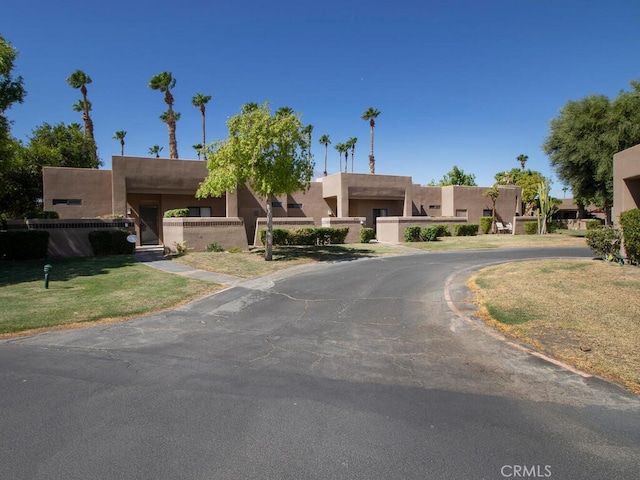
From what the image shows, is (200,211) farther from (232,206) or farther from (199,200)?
(232,206)

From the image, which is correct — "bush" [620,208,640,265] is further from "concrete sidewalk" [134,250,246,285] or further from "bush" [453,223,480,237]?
"bush" [453,223,480,237]

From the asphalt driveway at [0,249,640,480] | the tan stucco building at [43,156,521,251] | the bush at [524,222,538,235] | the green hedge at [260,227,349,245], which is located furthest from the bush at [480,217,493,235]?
the asphalt driveway at [0,249,640,480]

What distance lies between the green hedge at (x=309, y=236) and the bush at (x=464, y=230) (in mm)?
11326

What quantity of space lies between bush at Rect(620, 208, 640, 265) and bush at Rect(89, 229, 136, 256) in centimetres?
2050

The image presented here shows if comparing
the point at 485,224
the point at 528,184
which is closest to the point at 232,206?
the point at 485,224

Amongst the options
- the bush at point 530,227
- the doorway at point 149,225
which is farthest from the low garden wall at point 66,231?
the bush at point 530,227

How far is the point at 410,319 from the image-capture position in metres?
7.88

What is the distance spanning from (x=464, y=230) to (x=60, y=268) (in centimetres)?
2732

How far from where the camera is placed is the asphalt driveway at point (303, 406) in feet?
10.4

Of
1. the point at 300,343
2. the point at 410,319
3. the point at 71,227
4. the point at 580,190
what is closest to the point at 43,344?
Result: the point at 300,343

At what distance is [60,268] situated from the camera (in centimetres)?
1427

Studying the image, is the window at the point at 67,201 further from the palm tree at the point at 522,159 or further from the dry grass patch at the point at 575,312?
the palm tree at the point at 522,159

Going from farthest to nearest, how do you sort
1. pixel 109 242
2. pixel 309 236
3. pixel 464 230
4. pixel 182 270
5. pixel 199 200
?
pixel 464 230, pixel 199 200, pixel 309 236, pixel 109 242, pixel 182 270

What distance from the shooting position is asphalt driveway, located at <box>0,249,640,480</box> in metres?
3.17
